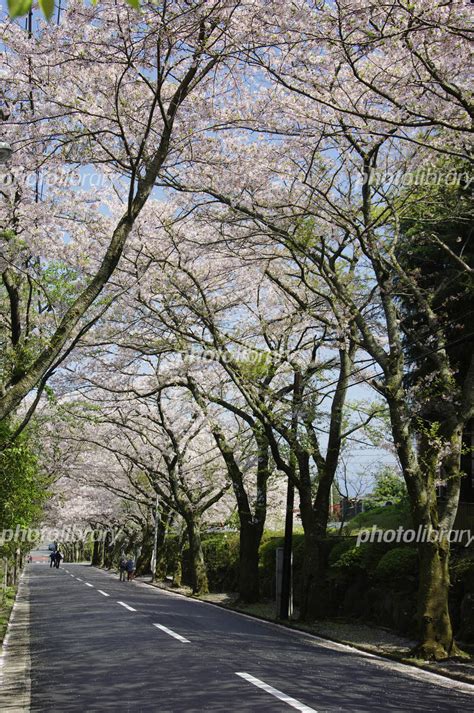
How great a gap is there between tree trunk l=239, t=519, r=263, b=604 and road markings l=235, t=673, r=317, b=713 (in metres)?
15.4

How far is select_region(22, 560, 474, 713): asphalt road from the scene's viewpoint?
8156 millimetres

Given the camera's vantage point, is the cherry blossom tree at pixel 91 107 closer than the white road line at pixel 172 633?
Yes

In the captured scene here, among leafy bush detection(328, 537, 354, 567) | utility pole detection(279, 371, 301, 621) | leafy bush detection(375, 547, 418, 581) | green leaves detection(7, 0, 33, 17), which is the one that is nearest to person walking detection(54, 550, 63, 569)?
leafy bush detection(328, 537, 354, 567)

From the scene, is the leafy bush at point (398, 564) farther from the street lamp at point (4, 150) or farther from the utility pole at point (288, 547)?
the street lamp at point (4, 150)

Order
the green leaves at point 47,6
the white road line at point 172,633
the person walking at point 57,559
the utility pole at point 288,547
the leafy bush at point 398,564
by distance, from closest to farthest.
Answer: the green leaves at point 47,6 < the white road line at point 172,633 < the leafy bush at point 398,564 < the utility pole at point 288,547 < the person walking at point 57,559

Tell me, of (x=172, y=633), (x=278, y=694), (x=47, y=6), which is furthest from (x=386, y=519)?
(x=47, y=6)

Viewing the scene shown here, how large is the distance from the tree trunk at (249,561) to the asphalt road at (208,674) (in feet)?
25.7

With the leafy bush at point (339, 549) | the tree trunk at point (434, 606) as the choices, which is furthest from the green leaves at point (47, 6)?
the leafy bush at point (339, 549)

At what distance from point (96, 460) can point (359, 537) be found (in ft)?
93.6

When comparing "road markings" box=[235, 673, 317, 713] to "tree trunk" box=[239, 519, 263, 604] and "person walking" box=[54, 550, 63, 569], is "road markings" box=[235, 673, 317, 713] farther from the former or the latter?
"person walking" box=[54, 550, 63, 569]

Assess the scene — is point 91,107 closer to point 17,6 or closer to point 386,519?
point 17,6

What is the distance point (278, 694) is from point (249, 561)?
17339 mm

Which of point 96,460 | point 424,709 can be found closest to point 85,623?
point 424,709

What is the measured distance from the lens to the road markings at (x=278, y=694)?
7.64 meters
